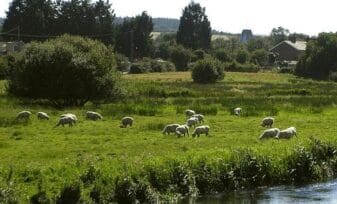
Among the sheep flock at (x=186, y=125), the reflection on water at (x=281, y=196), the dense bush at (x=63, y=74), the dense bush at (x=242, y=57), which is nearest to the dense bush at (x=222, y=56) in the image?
the dense bush at (x=242, y=57)

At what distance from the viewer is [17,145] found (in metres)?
28.1

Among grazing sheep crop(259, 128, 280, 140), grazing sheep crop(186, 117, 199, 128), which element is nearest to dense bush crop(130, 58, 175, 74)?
grazing sheep crop(186, 117, 199, 128)

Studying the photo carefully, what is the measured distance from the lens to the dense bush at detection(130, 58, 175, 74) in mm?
119562

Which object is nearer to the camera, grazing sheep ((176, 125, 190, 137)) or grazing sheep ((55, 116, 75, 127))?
grazing sheep ((176, 125, 190, 137))

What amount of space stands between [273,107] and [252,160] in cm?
2705

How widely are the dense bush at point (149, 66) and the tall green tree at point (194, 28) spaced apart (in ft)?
99.7

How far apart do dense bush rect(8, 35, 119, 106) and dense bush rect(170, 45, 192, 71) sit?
85.3m

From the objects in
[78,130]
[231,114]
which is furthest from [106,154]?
[231,114]

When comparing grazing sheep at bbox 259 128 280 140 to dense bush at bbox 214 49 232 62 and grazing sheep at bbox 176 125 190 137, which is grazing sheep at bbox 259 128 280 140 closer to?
grazing sheep at bbox 176 125 190 137

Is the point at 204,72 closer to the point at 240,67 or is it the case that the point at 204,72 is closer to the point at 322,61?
the point at 322,61

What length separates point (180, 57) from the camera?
139500 mm

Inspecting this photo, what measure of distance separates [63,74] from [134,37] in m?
97.5

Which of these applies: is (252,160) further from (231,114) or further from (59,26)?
(59,26)

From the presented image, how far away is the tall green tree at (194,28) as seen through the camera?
540 ft
